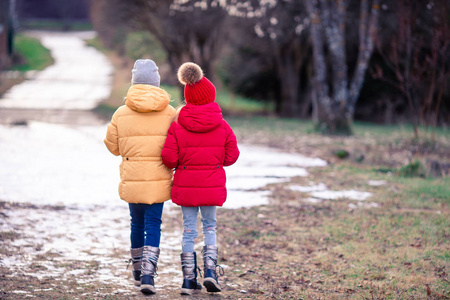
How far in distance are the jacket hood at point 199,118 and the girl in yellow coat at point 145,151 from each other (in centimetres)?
18

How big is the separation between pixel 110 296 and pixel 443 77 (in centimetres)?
1019

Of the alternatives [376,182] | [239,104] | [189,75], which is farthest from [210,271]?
[239,104]

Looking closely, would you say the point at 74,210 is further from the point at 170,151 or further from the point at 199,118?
the point at 199,118

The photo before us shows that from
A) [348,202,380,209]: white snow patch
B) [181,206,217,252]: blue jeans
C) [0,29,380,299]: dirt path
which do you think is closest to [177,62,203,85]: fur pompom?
[181,206,217,252]: blue jeans

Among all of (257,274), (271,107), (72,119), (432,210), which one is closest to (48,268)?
(257,274)

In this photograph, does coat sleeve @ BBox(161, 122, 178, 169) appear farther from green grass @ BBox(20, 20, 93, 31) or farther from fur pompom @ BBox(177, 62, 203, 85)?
green grass @ BBox(20, 20, 93, 31)

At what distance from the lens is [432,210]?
7.70 meters

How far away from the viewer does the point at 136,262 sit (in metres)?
4.71

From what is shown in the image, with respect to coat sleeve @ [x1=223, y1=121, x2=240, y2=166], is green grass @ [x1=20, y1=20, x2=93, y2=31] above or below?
above

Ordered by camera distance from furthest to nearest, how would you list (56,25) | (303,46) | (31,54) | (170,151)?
1. (56,25)
2. (31,54)
3. (303,46)
4. (170,151)

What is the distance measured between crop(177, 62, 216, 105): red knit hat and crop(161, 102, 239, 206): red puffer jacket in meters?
0.06

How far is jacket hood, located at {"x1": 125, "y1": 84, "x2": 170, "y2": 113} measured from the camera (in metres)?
4.38

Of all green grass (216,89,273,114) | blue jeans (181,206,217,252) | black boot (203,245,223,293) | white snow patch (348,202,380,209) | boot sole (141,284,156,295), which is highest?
blue jeans (181,206,217,252)

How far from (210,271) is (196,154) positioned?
960 millimetres
